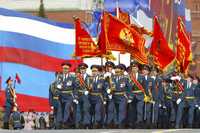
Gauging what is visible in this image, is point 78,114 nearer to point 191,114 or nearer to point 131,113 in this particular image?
point 131,113

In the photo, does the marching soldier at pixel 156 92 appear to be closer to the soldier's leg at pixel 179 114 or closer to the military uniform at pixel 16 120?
the soldier's leg at pixel 179 114

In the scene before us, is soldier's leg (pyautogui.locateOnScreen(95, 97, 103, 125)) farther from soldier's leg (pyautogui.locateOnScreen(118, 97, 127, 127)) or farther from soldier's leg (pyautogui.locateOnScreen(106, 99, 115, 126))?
soldier's leg (pyautogui.locateOnScreen(118, 97, 127, 127))

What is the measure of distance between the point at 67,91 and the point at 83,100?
0.42 m

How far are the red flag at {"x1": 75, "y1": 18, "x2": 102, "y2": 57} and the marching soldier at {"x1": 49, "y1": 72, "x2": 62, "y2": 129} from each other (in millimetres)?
1144

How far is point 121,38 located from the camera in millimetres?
19531

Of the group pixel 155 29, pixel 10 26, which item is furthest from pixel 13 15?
pixel 155 29

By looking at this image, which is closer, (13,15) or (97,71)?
(97,71)

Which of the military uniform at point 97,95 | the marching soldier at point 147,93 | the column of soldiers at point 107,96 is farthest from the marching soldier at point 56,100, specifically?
the marching soldier at point 147,93

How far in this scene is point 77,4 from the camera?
52156mm

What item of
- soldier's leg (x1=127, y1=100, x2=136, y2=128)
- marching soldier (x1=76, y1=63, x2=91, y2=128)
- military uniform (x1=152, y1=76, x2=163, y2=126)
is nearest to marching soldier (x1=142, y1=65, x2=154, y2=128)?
military uniform (x1=152, y1=76, x2=163, y2=126)

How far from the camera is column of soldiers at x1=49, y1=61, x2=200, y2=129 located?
1831cm

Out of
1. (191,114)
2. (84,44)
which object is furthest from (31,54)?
(191,114)

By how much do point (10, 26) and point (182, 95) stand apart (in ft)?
14.6

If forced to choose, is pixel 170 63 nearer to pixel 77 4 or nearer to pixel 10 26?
pixel 10 26
